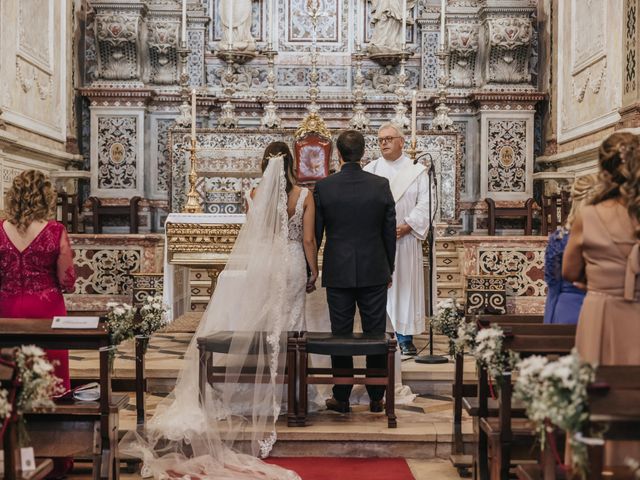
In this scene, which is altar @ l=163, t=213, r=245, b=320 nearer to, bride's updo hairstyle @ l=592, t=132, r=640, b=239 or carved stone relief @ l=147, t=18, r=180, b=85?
bride's updo hairstyle @ l=592, t=132, r=640, b=239

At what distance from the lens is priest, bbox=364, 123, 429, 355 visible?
7402 mm

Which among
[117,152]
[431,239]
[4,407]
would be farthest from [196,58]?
[4,407]

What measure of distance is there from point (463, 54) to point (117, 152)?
5.26 metres

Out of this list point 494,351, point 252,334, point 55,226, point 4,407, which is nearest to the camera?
point 4,407

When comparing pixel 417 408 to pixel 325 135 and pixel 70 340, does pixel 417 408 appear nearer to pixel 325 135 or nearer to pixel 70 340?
pixel 70 340

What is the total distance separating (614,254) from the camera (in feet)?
12.1

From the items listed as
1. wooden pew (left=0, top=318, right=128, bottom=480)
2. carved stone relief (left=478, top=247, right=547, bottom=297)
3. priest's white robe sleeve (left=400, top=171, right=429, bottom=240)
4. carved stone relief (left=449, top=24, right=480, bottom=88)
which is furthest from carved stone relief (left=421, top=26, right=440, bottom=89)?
wooden pew (left=0, top=318, right=128, bottom=480)

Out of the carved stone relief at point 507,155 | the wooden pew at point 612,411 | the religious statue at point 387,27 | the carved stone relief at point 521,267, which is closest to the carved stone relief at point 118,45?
the religious statue at point 387,27

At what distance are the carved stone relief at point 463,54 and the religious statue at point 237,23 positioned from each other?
9.69 ft

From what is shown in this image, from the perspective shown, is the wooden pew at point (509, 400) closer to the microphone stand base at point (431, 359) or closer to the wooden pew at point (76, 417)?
the wooden pew at point (76, 417)

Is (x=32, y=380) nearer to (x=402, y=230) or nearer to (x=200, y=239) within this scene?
(x=402, y=230)

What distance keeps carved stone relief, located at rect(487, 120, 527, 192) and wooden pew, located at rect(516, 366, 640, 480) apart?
990cm

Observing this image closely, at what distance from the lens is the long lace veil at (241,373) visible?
512 cm

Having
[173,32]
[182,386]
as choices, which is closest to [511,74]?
[173,32]
